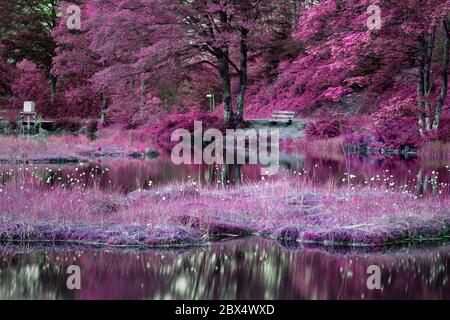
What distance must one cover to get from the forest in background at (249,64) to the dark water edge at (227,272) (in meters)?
13.4

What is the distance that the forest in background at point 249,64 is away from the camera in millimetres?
22000

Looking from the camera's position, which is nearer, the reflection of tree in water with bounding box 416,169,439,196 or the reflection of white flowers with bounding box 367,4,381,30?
the reflection of tree in water with bounding box 416,169,439,196

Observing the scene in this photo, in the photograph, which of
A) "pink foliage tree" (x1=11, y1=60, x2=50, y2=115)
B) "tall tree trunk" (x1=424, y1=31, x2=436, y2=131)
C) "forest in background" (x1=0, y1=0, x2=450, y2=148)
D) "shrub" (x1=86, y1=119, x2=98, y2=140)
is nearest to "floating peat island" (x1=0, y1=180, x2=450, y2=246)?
"forest in background" (x1=0, y1=0, x2=450, y2=148)

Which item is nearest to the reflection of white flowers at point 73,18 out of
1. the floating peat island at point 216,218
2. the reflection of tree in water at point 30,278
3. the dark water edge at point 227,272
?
the floating peat island at point 216,218

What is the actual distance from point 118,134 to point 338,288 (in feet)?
76.9

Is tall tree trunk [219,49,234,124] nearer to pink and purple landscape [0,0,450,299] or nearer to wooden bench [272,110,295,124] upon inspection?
pink and purple landscape [0,0,450,299]

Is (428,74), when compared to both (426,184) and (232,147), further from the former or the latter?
(426,184)

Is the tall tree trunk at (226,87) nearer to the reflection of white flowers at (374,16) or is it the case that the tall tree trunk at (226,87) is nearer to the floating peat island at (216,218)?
the reflection of white flowers at (374,16)

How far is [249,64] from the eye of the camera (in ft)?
132

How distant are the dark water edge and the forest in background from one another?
526 inches

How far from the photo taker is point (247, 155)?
2300 cm

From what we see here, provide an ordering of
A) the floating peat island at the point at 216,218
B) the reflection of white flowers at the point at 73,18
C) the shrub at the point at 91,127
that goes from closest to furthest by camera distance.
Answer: the floating peat island at the point at 216,218, the reflection of white flowers at the point at 73,18, the shrub at the point at 91,127

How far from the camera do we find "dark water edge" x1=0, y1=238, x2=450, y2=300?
593 cm

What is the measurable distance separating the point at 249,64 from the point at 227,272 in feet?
113
